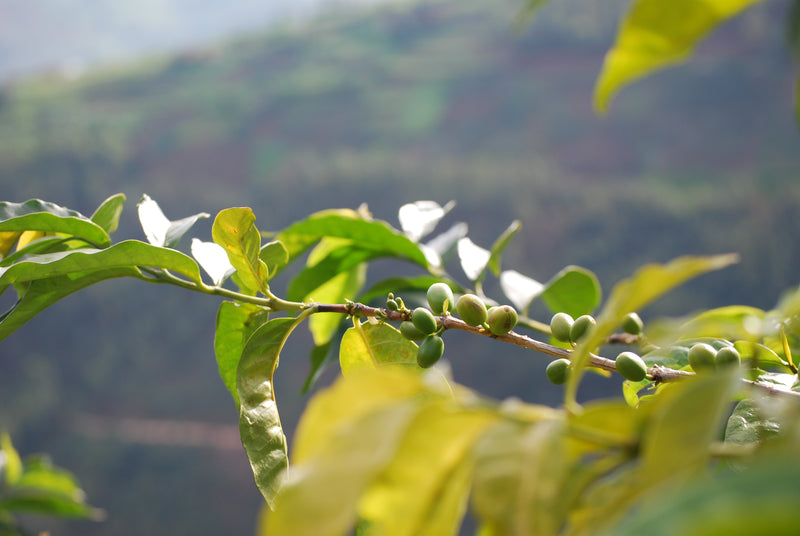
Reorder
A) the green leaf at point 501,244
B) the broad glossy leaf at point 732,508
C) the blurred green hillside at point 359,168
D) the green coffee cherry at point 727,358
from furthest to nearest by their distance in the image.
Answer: the blurred green hillside at point 359,168 → the green leaf at point 501,244 → the green coffee cherry at point 727,358 → the broad glossy leaf at point 732,508

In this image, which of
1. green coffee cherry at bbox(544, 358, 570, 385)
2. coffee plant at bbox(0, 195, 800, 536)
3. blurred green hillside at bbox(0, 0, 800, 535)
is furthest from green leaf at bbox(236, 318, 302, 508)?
blurred green hillside at bbox(0, 0, 800, 535)

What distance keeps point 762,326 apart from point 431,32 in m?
7.75

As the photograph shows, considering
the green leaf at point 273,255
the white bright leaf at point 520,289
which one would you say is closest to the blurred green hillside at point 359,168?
the white bright leaf at point 520,289

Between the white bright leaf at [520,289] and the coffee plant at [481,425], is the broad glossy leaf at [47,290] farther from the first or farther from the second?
the white bright leaf at [520,289]

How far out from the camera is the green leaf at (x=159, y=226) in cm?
30

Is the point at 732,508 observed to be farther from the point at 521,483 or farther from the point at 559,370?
the point at 559,370

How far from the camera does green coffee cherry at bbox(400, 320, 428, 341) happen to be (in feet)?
0.92

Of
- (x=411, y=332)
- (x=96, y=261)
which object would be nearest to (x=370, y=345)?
(x=411, y=332)

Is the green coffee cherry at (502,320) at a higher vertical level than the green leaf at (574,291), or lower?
higher

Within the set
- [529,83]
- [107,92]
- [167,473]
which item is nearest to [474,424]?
[167,473]

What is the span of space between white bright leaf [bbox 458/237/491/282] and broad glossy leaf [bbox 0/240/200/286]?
0.55ft

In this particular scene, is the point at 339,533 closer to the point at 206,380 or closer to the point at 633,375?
the point at 633,375

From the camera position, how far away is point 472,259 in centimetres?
39

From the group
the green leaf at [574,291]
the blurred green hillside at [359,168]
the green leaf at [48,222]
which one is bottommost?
the blurred green hillside at [359,168]
